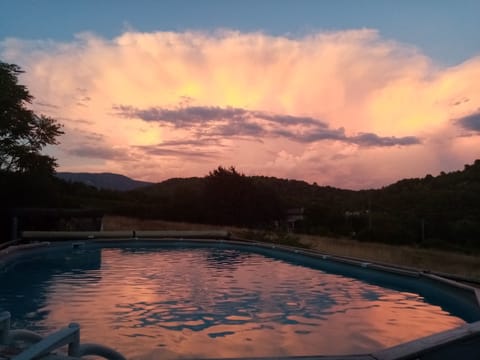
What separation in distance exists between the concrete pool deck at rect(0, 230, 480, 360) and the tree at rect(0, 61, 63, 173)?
357cm

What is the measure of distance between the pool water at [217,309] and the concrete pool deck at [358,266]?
419 mm

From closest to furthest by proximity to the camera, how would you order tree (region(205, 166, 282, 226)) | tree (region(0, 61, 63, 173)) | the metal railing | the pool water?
the metal railing → the pool water → tree (region(0, 61, 63, 173)) → tree (region(205, 166, 282, 226))

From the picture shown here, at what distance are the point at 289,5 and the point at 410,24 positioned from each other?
3.26 m

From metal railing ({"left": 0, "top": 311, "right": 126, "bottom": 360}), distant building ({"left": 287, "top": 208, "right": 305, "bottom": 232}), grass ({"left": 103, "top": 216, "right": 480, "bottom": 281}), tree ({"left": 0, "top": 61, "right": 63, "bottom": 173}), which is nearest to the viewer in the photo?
metal railing ({"left": 0, "top": 311, "right": 126, "bottom": 360})

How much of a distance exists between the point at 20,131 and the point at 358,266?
13484 millimetres

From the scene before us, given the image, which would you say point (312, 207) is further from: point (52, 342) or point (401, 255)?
point (52, 342)

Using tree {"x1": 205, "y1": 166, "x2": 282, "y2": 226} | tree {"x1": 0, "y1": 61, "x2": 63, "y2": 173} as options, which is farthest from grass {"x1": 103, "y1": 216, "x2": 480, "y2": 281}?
tree {"x1": 205, "y1": 166, "x2": 282, "y2": 226}

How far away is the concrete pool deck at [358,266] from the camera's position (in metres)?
2.87

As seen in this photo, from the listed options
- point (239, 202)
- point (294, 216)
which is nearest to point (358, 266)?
point (294, 216)

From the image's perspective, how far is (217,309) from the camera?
24.1ft

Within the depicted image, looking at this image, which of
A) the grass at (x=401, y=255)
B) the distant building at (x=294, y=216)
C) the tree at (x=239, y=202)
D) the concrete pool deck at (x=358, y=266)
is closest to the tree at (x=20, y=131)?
the concrete pool deck at (x=358, y=266)

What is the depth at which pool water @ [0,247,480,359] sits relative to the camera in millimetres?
5605

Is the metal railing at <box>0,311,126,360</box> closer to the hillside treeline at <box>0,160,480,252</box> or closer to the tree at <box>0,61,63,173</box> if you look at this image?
the hillside treeline at <box>0,160,480,252</box>

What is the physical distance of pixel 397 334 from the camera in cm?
610
